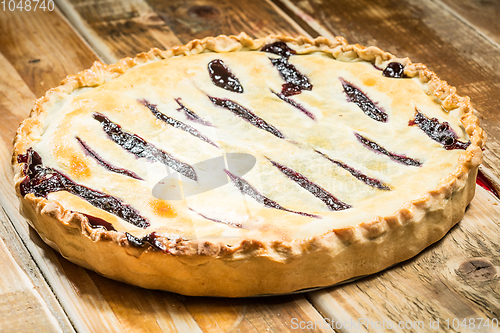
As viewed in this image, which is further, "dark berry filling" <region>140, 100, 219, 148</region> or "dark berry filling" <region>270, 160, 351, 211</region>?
"dark berry filling" <region>140, 100, 219, 148</region>

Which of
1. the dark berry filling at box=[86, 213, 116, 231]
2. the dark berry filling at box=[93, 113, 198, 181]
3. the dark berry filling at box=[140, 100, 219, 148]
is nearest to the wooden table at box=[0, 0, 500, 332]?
the dark berry filling at box=[86, 213, 116, 231]

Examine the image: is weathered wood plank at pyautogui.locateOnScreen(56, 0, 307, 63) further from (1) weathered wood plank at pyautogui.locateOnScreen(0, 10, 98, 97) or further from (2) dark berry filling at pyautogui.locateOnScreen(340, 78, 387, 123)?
(2) dark berry filling at pyautogui.locateOnScreen(340, 78, 387, 123)

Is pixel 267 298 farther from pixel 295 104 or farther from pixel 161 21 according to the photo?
pixel 161 21

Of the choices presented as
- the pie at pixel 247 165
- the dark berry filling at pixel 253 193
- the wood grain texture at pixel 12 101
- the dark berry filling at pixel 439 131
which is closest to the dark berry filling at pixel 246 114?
the pie at pixel 247 165

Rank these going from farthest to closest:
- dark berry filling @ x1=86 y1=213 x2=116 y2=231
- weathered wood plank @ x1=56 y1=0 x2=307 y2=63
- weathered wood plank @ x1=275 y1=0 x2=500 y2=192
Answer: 1. weathered wood plank @ x1=56 y1=0 x2=307 y2=63
2. weathered wood plank @ x1=275 y1=0 x2=500 y2=192
3. dark berry filling @ x1=86 y1=213 x2=116 y2=231

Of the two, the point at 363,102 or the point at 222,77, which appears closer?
the point at 363,102

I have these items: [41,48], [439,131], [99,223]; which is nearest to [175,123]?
[99,223]

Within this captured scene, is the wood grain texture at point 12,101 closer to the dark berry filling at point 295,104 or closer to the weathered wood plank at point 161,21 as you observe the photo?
the weathered wood plank at point 161,21
